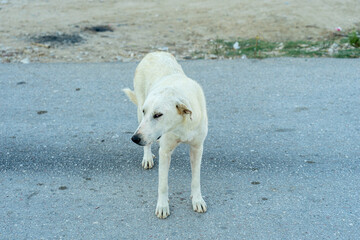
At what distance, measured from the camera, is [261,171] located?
4.06 metres

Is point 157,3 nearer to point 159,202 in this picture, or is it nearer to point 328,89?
point 328,89

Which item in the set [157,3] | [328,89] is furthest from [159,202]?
[157,3]

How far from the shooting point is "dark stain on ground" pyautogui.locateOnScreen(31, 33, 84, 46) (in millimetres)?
8805

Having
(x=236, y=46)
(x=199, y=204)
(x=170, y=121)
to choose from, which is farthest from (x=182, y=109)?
(x=236, y=46)

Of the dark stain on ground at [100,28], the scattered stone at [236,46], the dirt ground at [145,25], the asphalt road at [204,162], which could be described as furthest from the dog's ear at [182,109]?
the dark stain on ground at [100,28]

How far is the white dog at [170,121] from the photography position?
2.97 m

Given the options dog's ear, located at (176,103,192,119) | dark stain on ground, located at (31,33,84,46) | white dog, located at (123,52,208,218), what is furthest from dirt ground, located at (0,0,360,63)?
dog's ear, located at (176,103,192,119)

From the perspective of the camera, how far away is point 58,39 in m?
9.03

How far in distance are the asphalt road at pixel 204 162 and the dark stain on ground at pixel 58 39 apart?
86.8 inches

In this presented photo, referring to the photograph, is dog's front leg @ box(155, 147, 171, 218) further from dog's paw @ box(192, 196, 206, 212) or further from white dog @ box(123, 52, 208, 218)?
dog's paw @ box(192, 196, 206, 212)

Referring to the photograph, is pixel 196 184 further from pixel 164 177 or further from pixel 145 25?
pixel 145 25

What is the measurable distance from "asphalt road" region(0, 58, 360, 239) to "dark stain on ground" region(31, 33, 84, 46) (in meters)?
2.21

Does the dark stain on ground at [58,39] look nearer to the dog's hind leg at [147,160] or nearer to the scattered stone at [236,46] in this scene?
the scattered stone at [236,46]

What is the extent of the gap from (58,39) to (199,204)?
709cm
